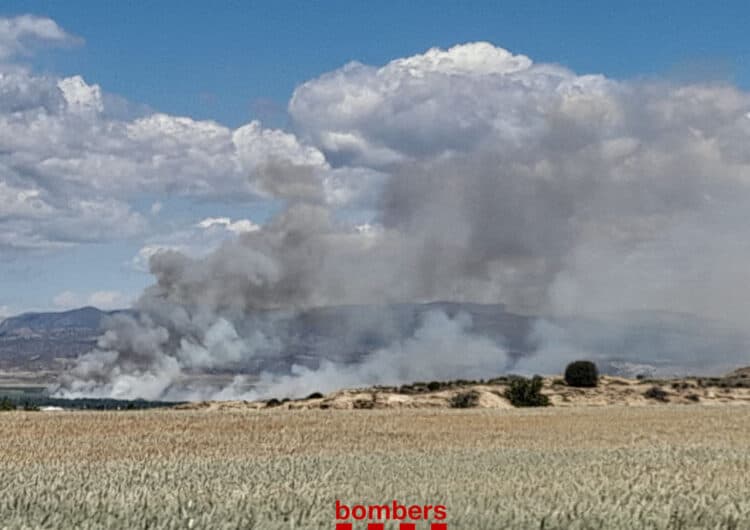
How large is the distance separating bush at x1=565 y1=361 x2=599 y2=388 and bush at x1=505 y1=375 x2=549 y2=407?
48.9 feet

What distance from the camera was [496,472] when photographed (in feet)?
66.5

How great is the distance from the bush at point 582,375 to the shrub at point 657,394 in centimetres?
579

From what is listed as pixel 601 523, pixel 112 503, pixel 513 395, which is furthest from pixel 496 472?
pixel 513 395

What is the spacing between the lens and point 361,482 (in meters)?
17.9

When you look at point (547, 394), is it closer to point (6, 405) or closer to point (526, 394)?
point (526, 394)

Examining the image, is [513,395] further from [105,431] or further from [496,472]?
[496,472]

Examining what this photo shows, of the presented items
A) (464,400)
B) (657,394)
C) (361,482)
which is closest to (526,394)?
(464,400)

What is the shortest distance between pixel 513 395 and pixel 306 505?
244 feet

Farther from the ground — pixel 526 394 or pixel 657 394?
pixel 657 394

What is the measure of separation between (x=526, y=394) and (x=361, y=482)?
228ft

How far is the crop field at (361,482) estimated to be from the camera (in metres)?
13.6

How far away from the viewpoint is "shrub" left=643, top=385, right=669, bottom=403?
9588 cm

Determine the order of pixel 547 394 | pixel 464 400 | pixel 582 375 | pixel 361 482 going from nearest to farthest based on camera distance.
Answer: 1. pixel 361 482
2. pixel 464 400
3. pixel 547 394
4. pixel 582 375

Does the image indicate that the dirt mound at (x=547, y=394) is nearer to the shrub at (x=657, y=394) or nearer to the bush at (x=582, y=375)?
the shrub at (x=657, y=394)
